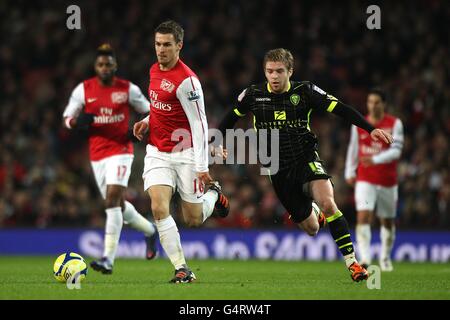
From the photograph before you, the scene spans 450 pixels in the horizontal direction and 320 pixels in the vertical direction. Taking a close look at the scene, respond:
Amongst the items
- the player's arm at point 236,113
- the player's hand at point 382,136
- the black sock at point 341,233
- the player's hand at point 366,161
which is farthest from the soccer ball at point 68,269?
the player's hand at point 366,161

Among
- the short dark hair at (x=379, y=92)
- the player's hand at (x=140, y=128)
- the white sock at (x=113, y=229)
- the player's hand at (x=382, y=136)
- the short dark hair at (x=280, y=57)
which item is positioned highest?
the short dark hair at (x=280, y=57)

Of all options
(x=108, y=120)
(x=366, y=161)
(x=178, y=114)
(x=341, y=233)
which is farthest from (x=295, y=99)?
(x=366, y=161)

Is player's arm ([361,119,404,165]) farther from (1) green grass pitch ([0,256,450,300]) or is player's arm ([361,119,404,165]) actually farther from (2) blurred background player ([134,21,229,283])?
(2) blurred background player ([134,21,229,283])

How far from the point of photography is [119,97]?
1144cm

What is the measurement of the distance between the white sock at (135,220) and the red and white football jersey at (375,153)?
3257mm

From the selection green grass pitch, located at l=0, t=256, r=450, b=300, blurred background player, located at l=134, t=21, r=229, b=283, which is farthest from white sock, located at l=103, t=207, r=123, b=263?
blurred background player, located at l=134, t=21, r=229, b=283

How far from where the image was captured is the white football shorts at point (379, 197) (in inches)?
511

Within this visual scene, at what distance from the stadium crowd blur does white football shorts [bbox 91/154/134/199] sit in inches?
223

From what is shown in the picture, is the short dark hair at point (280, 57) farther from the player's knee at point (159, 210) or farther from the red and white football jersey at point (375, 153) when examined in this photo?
the red and white football jersey at point (375, 153)

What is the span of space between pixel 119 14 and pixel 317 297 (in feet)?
50.9

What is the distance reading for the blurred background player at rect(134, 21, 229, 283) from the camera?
28.7ft

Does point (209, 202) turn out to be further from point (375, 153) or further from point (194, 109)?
point (375, 153)

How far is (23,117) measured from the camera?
63.2ft

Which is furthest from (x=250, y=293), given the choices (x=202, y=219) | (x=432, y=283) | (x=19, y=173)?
(x=19, y=173)
